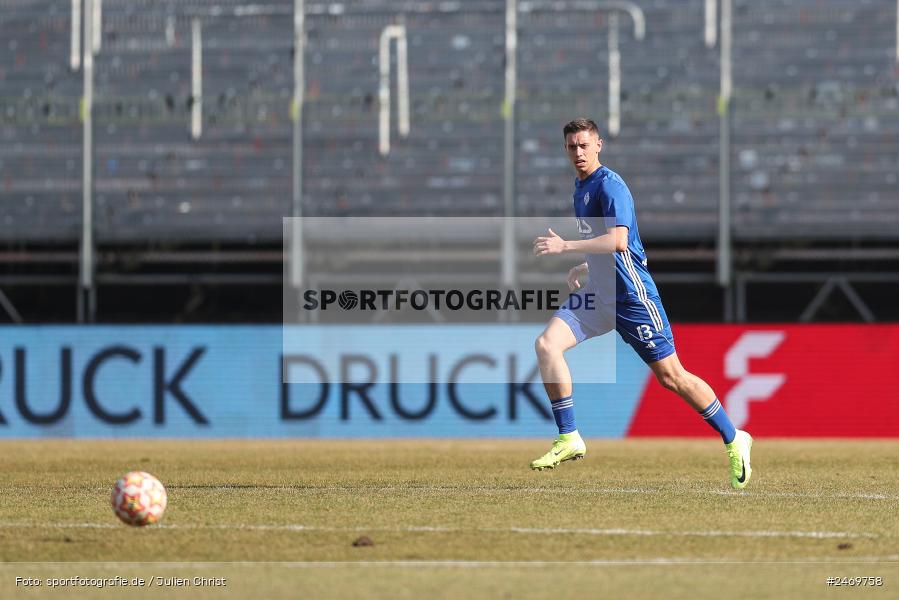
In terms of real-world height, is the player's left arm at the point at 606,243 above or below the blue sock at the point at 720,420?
above

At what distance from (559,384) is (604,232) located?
1.06 m

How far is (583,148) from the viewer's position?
31.6 ft

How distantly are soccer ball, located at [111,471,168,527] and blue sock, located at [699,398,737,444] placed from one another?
378 cm

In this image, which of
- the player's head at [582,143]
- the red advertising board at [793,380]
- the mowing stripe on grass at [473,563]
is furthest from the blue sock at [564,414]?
the red advertising board at [793,380]

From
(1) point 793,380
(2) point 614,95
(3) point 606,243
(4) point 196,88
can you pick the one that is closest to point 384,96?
(4) point 196,88

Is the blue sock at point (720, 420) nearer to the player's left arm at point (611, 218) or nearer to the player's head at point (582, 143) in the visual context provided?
the player's left arm at point (611, 218)

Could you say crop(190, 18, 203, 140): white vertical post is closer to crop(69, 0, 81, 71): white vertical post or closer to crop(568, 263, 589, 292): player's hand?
crop(69, 0, 81, 71): white vertical post

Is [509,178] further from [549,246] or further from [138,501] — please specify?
[138,501]

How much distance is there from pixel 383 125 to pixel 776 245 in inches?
260

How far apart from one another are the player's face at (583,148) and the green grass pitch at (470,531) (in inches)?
84.0

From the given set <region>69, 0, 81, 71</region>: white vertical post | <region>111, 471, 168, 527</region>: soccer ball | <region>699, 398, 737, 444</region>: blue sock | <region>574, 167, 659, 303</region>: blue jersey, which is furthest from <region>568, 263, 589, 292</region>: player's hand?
<region>69, 0, 81, 71</region>: white vertical post

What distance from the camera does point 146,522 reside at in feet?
25.3

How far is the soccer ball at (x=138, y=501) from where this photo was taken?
25.1ft

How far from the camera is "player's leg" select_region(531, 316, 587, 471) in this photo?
9742mm
